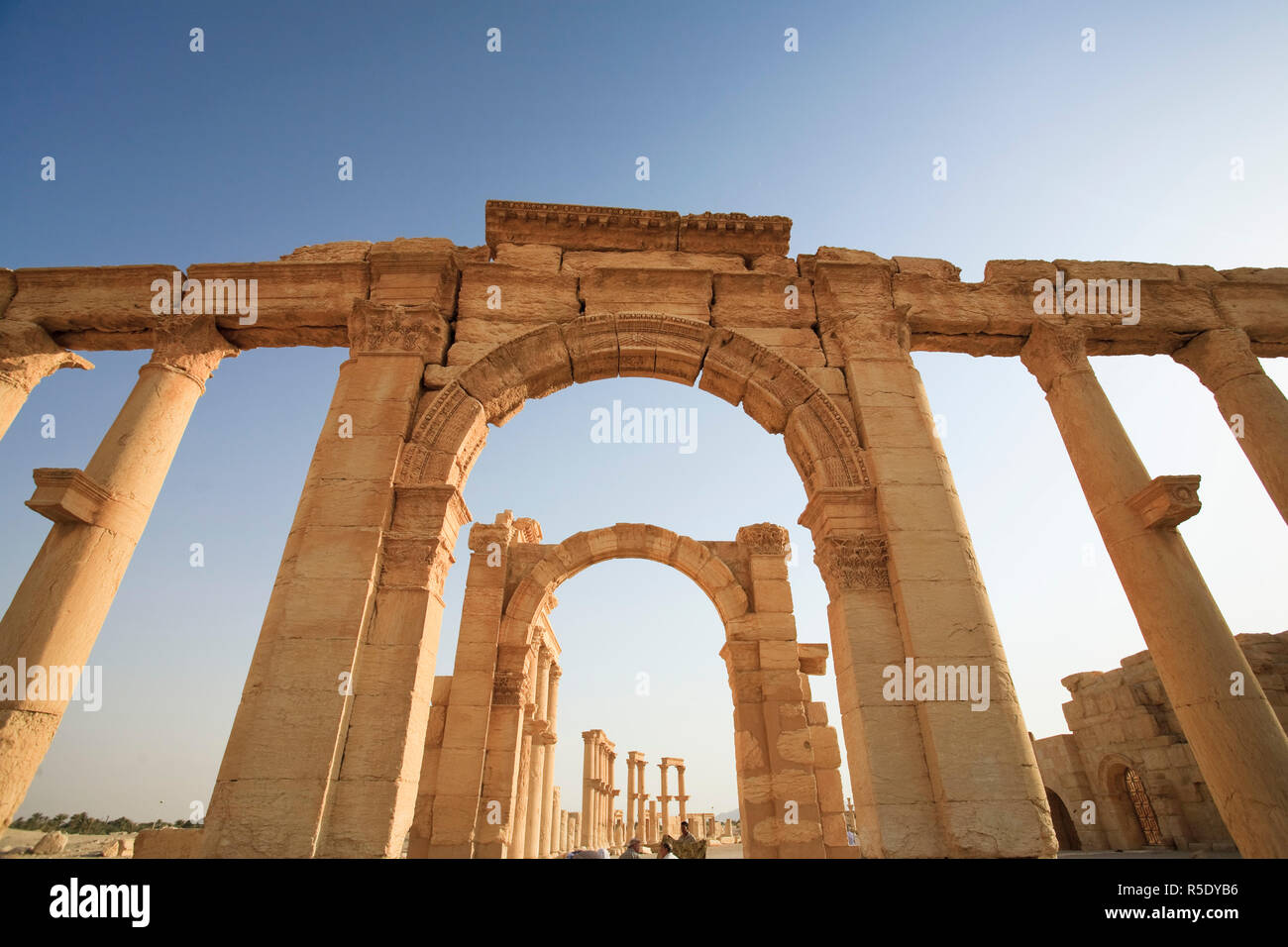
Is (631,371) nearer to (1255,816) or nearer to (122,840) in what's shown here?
(1255,816)

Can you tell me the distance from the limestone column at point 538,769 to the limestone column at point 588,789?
22.6 feet

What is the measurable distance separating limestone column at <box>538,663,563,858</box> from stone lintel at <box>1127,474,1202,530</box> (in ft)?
47.0

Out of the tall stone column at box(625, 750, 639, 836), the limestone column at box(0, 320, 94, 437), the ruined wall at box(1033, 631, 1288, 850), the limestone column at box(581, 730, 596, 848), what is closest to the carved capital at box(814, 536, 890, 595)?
the limestone column at box(0, 320, 94, 437)

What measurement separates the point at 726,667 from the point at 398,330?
9.78 metres

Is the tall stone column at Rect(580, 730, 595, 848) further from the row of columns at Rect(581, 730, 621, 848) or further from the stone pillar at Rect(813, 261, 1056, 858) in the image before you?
the stone pillar at Rect(813, 261, 1056, 858)

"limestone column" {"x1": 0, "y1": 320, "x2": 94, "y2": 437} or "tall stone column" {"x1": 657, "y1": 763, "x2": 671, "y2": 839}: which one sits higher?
"limestone column" {"x1": 0, "y1": 320, "x2": 94, "y2": 437}

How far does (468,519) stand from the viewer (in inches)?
281

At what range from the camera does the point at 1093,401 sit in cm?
770

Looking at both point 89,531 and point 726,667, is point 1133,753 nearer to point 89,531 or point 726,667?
point 726,667

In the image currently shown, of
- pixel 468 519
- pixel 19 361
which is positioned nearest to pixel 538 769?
pixel 468 519

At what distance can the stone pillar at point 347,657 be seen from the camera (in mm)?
5102

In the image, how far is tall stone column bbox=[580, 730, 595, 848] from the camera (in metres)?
22.6
